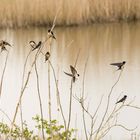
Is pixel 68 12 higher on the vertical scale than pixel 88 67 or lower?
higher

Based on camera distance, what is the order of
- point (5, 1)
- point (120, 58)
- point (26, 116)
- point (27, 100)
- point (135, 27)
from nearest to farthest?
point (26, 116) < point (27, 100) < point (120, 58) < point (135, 27) < point (5, 1)

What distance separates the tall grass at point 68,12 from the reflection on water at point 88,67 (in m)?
0.25

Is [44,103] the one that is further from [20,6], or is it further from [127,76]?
[20,6]

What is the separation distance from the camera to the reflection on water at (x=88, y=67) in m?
5.78

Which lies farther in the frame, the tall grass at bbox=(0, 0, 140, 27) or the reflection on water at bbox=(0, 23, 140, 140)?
the tall grass at bbox=(0, 0, 140, 27)

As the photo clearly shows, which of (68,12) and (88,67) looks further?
(68,12)

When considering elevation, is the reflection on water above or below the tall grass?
below

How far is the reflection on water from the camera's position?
5.78m

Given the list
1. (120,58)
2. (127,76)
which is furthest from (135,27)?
(127,76)

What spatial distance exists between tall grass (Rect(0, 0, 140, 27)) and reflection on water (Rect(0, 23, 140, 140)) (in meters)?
0.25

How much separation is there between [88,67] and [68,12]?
4.28 meters

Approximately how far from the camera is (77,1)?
39.6ft

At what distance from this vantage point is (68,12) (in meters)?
11.9

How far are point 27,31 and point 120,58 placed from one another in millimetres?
3757
